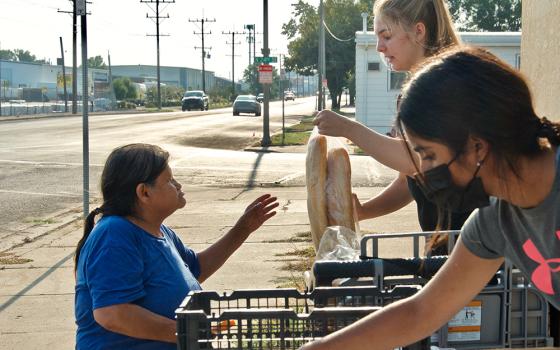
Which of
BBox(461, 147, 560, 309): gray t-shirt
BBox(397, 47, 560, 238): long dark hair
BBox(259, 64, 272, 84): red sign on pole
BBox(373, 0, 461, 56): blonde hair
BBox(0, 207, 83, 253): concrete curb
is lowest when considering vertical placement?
BBox(0, 207, 83, 253): concrete curb

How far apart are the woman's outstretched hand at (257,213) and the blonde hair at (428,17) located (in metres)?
0.97

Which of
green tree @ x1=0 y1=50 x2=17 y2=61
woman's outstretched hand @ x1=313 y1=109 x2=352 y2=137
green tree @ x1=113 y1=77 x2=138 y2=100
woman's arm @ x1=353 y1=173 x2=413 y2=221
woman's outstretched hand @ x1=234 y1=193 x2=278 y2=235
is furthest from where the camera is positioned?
green tree @ x1=0 y1=50 x2=17 y2=61

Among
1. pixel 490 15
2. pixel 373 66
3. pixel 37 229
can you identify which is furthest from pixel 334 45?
pixel 37 229

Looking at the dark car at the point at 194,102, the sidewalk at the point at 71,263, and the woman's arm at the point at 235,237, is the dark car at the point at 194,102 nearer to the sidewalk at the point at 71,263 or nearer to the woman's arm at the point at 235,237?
the sidewalk at the point at 71,263

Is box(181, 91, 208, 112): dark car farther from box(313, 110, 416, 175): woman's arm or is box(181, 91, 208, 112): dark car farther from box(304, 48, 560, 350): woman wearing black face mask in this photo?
box(304, 48, 560, 350): woman wearing black face mask

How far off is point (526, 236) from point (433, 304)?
1.11 ft

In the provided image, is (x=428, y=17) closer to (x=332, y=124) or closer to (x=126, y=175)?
(x=332, y=124)

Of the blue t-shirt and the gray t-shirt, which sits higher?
the gray t-shirt

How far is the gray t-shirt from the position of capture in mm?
1945

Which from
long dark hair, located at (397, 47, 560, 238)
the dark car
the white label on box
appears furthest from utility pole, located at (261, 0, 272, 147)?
the dark car

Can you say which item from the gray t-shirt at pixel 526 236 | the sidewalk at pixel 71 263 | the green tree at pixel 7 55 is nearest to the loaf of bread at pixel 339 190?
the gray t-shirt at pixel 526 236

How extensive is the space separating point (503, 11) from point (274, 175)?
5131 centimetres

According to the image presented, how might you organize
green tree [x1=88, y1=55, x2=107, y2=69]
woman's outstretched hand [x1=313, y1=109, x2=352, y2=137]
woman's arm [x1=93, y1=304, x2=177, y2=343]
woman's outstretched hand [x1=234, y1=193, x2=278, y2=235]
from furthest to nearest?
green tree [x1=88, y1=55, x2=107, y2=69]
woman's outstretched hand [x1=234, y1=193, x2=278, y2=235]
woman's outstretched hand [x1=313, y1=109, x2=352, y2=137]
woman's arm [x1=93, y1=304, x2=177, y2=343]

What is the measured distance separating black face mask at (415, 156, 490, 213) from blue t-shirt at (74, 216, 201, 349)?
1482 millimetres
